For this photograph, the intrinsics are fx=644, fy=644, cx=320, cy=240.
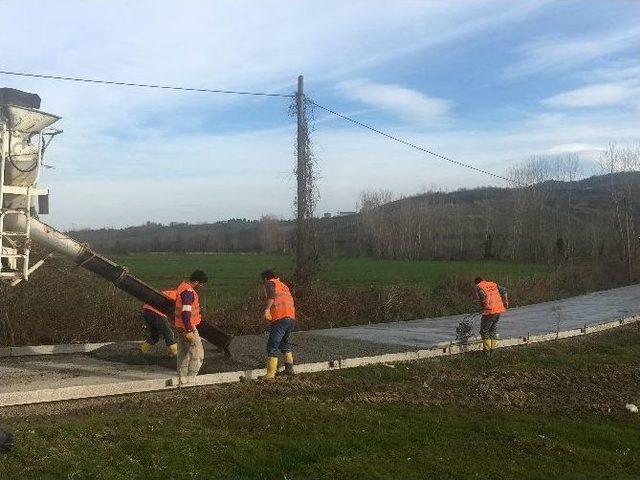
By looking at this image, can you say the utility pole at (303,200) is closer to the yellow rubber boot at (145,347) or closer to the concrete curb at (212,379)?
the concrete curb at (212,379)

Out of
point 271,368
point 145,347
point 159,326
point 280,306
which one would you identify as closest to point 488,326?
point 280,306

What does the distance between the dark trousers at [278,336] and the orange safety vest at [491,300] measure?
178 inches

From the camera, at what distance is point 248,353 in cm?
1176

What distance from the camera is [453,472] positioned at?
6.10m

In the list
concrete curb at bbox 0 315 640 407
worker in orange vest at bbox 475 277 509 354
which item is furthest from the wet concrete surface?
worker in orange vest at bbox 475 277 509 354

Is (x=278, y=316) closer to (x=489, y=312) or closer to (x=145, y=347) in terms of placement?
(x=145, y=347)

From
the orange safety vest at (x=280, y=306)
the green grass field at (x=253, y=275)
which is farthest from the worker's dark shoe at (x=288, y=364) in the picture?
the green grass field at (x=253, y=275)

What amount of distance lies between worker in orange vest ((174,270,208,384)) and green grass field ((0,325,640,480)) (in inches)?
20.0

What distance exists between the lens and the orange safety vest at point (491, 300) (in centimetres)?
1261

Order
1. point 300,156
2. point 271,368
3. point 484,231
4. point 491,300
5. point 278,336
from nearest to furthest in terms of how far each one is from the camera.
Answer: point 271,368
point 278,336
point 491,300
point 300,156
point 484,231

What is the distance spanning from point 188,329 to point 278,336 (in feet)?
4.80

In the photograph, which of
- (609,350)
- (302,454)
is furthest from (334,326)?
(302,454)

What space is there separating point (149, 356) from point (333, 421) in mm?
4718

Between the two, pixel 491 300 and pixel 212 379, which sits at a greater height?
pixel 491 300
